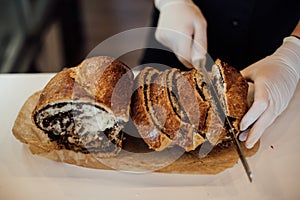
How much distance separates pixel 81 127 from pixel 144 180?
0.75ft

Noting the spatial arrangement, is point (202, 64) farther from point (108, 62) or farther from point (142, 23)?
point (142, 23)

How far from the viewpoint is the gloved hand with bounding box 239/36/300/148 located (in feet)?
3.99

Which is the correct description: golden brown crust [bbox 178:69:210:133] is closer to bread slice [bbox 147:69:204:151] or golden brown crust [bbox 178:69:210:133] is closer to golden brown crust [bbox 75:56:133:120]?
bread slice [bbox 147:69:204:151]

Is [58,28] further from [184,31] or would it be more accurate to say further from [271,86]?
[271,86]

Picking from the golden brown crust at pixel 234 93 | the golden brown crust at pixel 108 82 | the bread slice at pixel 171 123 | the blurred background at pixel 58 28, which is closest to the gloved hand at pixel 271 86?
the golden brown crust at pixel 234 93

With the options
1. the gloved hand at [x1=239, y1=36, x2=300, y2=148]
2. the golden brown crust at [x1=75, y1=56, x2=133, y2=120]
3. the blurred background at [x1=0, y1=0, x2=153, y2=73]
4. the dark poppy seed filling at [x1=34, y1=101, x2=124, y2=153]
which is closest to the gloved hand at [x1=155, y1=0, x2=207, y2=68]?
the gloved hand at [x1=239, y1=36, x2=300, y2=148]

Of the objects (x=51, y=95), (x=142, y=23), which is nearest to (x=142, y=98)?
(x=51, y=95)

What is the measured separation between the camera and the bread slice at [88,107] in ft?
3.81

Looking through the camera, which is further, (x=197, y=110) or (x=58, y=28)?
(x=58, y=28)

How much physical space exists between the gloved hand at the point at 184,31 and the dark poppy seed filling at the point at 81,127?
427mm

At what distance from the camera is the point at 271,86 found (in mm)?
1270

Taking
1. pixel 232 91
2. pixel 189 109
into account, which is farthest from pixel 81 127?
pixel 232 91

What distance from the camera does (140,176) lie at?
3.95 ft

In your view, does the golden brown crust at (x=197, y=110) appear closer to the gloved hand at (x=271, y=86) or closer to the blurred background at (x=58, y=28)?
the gloved hand at (x=271, y=86)
